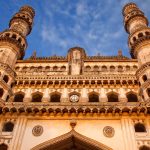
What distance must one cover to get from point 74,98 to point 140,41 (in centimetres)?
894

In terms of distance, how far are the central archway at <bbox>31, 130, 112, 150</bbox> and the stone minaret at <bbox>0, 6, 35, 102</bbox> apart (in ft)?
17.2

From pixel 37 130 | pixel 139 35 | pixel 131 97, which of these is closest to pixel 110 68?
pixel 131 97

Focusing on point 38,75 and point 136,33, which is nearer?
point 38,75

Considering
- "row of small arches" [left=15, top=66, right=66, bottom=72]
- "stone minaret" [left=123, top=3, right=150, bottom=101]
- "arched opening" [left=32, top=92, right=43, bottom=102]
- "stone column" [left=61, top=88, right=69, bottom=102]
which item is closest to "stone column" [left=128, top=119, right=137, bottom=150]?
"stone minaret" [left=123, top=3, right=150, bottom=101]

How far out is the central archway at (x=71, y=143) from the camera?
20.6 m

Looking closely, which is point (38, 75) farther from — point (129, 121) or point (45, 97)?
point (129, 121)

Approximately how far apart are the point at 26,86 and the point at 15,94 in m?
1.14

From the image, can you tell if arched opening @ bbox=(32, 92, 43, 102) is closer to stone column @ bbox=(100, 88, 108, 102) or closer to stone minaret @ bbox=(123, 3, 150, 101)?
stone column @ bbox=(100, 88, 108, 102)

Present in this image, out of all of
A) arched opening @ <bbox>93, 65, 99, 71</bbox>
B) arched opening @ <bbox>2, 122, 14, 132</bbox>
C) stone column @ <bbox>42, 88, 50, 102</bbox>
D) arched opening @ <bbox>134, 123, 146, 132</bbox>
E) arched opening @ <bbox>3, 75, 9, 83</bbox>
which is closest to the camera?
arched opening @ <bbox>134, 123, 146, 132</bbox>

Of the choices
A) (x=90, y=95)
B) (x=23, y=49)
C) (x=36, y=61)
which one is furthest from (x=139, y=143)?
(x=23, y=49)

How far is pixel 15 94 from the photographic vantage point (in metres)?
25.2

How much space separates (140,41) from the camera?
2870 centimetres

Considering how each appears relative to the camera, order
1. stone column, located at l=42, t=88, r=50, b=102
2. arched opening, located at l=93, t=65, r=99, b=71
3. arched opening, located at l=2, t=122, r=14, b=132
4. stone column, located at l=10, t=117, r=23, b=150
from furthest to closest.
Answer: arched opening, located at l=93, t=65, r=99, b=71 < stone column, located at l=42, t=88, r=50, b=102 < arched opening, located at l=2, t=122, r=14, b=132 < stone column, located at l=10, t=117, r=23, b=150

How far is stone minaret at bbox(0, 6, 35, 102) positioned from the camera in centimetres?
2502
